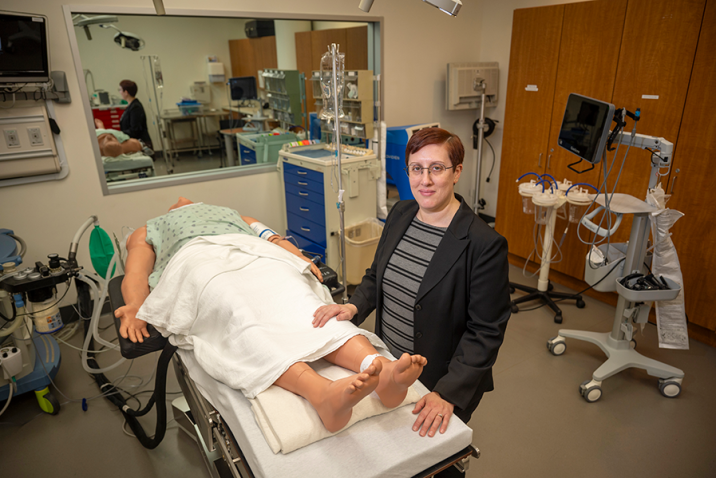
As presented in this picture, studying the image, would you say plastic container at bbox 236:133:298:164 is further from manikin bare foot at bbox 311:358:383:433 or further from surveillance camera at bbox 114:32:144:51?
manikin bare foot at bbox 311:358:383:433

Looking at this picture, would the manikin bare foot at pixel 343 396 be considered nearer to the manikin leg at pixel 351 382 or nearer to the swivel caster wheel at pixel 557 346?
the manikin leg at pixel 351 382

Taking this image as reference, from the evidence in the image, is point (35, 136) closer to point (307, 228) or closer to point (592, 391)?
point (307, 228)

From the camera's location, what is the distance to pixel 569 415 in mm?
2205

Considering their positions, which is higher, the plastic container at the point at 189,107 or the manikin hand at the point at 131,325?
the plastic container at the point at 189,107

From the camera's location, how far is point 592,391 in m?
2.27

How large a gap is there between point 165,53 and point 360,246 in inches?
87.8

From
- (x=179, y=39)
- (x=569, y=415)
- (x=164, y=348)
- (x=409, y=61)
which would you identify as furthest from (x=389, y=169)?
(x=164, y=348)

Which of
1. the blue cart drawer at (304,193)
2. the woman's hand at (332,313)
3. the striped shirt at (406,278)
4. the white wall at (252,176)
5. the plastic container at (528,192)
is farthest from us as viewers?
the blue cart drawer at (304,193)

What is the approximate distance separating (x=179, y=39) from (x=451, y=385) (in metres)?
3.73

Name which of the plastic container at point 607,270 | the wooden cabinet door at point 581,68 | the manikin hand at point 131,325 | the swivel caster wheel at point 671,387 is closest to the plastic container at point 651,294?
the plastic container at point 607,270

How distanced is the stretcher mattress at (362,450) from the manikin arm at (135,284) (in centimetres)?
65

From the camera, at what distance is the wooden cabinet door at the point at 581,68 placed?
9.29 feet

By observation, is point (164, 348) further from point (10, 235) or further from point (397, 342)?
point (10, 235)

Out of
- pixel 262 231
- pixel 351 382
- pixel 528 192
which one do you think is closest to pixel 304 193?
pixel 262 231
